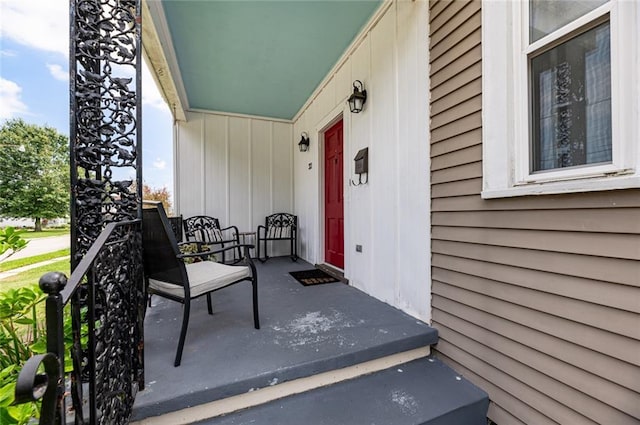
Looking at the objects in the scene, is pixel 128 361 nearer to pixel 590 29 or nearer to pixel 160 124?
pixel 590 29

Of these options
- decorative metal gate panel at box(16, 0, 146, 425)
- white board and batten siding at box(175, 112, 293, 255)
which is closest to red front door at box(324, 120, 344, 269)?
white board and batten siding at box(175, 112, 293, 255)

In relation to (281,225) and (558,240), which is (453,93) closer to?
(558,240)

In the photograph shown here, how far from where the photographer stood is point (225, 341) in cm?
169

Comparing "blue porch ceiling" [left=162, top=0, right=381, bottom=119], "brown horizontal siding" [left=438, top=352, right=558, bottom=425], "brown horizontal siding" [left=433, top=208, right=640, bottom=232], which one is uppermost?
"blue porch ceiling" [left=162, top=0, right=381, bottom=119]

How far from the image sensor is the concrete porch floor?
129 centimetres

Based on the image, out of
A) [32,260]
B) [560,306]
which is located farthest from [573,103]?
[32,260]

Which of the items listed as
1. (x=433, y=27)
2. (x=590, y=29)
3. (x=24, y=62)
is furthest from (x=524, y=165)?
(x=24, y=62)

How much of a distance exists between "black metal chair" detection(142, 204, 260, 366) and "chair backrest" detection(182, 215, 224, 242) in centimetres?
238

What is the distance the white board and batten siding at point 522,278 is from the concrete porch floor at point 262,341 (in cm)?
42

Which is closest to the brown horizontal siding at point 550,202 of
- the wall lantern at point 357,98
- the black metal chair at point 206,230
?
the wall lantern at point 357,98

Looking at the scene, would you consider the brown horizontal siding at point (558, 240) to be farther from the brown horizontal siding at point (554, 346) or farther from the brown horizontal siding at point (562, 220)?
the brown horizontal siding at point (554, 346)

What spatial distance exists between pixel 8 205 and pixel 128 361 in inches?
56.3

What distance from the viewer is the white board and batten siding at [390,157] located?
2006mm

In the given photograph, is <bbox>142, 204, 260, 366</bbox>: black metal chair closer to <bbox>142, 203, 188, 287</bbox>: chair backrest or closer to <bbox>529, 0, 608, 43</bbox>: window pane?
<bbox>142, 203, 188, 287</bbox>: chair backrest
